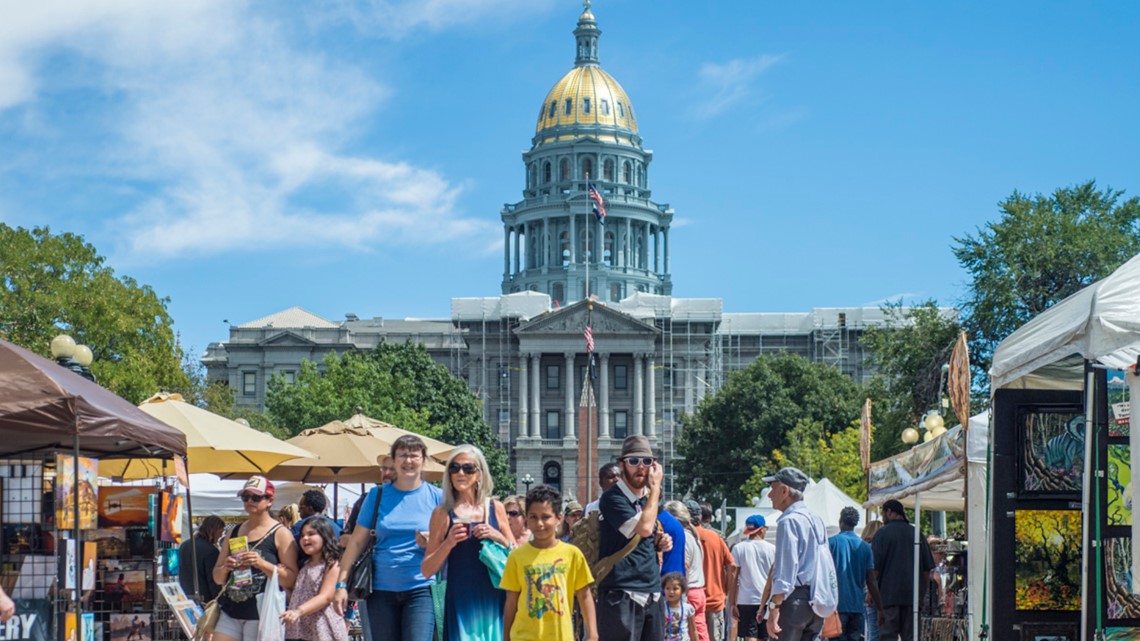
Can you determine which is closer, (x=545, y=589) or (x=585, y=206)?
(x=545, y=589)

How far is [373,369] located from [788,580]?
6172 cm

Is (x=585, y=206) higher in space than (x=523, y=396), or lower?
higher

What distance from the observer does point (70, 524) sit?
9914 millimetres

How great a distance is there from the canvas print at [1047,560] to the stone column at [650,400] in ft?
361

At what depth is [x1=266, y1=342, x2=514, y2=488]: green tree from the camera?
225 ft

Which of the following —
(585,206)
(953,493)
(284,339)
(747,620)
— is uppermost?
(585,206)

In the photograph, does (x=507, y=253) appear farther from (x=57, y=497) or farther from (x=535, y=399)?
(x=57, y=497)

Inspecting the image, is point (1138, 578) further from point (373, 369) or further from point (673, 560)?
point (373, 369)

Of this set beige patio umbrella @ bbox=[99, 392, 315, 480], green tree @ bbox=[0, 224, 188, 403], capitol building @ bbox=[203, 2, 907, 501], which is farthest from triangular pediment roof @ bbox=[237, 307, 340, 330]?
beige patio umbrella @ bbox=[99, 392, 315, 480]

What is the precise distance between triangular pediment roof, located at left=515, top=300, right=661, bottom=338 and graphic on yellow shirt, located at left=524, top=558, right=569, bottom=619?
367 ft

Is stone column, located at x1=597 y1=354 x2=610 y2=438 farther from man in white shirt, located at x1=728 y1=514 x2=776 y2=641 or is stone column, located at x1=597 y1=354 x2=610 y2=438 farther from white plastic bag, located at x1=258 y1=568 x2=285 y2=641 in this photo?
white plastic bag, located at x1=258 y1=568 x2=285 y2=641

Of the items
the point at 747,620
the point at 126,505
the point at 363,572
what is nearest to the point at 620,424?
the point at 747,620

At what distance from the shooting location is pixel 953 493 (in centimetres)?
1966

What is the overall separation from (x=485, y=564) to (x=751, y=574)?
668cm
